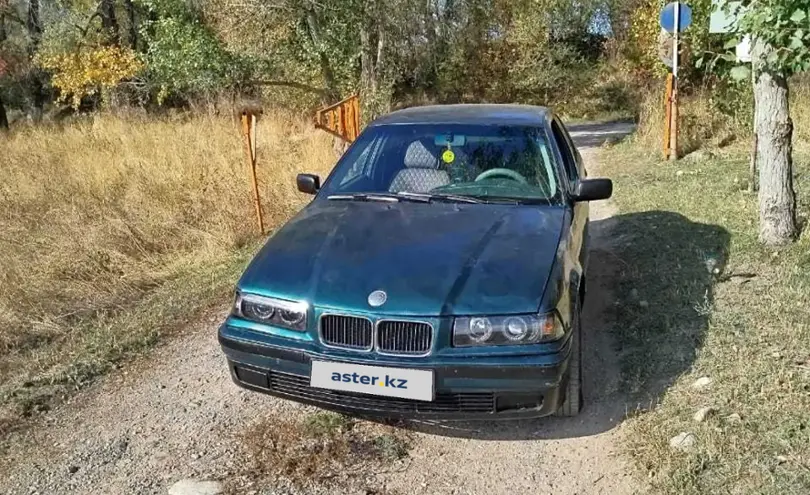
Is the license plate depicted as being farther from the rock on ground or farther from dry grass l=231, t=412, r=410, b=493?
the rock on ground

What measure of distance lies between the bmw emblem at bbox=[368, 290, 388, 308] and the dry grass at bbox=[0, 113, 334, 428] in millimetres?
2286

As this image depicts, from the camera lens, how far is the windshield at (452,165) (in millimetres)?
4156

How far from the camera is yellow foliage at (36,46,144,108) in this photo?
18.1 metres

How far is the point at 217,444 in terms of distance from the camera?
344 centimetres

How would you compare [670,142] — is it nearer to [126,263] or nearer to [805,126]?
[805,126]

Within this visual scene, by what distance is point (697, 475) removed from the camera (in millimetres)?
2928

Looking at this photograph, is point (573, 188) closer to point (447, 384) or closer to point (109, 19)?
point (447, 384)

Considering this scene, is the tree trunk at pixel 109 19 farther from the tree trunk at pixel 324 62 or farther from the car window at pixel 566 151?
the car window at pixel 566 151

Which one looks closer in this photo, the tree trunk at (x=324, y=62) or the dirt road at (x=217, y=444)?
the dirt road at (x=217, y=444)

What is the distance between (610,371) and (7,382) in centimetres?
375

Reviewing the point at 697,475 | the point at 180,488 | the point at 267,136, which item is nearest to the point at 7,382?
the point at 180,488

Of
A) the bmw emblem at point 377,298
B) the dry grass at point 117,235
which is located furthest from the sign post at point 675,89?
the bmw emblem at point 377,298

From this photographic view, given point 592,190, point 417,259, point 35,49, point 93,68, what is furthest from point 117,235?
point 35,49

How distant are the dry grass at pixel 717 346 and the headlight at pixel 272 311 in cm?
170
